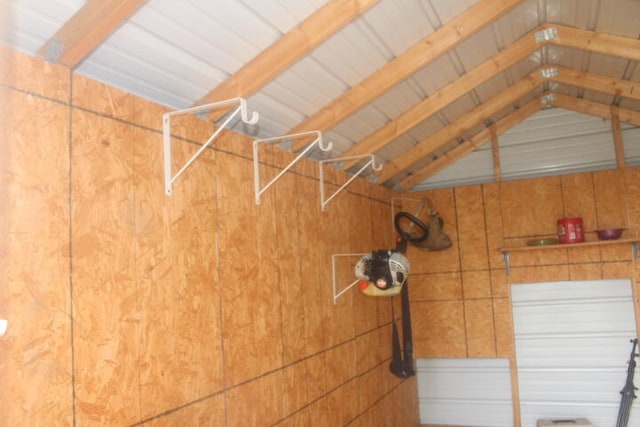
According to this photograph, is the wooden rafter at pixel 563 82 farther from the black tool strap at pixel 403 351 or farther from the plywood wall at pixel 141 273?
the plywood wall at pixel 141 273

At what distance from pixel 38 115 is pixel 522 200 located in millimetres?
5494

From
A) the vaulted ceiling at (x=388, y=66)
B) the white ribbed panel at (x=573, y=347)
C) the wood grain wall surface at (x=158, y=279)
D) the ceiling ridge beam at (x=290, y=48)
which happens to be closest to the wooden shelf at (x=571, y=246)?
the white ribbed panel at (x=573, y=347)

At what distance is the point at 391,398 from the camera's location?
5816 millimetres

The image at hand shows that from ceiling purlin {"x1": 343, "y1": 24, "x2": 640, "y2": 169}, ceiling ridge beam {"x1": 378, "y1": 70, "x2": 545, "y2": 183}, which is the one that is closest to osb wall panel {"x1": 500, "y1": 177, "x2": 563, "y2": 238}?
ceiling ridge beam {"x1": 378, "y1": 70, "x2": 545, "y2": 183}

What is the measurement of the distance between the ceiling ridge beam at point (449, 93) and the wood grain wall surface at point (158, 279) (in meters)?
0.58

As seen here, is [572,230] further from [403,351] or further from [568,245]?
[403,351]

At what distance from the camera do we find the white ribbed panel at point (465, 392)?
6.48 metres

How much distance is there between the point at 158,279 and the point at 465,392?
5.06m

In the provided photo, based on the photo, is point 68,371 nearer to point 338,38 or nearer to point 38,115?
point 38,115

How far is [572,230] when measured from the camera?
588 centimetres

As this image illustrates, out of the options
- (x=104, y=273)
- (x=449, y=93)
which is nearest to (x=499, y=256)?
(x=449, y=93)

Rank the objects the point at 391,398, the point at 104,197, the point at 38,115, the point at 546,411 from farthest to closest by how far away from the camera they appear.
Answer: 1. the point at 546,411
2. the point at 391,398
3. the point at 104,197
4. the point at 38,115

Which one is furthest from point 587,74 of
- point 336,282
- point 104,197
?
point 104,197

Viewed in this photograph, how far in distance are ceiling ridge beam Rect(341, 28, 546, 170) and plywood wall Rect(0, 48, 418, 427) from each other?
833 mm
